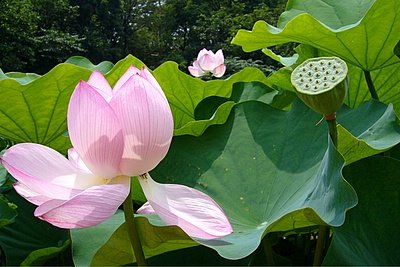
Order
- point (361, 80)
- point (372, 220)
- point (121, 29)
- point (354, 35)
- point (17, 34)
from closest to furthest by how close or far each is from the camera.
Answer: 1. point (372, 220)
2. point (354, 35)
3. point (361, 80)
4. point (17, 34)
5. point (121, 29)

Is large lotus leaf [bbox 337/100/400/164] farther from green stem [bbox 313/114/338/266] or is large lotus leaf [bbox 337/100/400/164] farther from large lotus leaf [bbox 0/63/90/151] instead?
large lotus leaf [bbox 0/63/90/151]

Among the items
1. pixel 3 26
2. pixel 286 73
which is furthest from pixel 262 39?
pixel 3 26

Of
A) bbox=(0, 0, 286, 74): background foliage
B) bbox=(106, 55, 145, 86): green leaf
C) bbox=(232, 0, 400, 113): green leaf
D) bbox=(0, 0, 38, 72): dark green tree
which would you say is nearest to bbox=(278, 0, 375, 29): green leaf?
bbox=(232, 0, 400, 113): green leaf

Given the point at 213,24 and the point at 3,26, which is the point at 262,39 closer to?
the point at 3,26

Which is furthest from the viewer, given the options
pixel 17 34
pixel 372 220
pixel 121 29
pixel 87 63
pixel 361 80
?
pixel 121 29

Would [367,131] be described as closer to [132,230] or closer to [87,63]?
[132,230]

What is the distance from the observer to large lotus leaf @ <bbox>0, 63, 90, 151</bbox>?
604 millimetres

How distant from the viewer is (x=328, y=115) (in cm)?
38

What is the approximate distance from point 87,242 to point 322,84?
0.21 m

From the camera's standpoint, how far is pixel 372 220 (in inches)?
16.3

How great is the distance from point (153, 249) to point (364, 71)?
0.38 m

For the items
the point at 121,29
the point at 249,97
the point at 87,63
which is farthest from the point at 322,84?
the point at 121,29

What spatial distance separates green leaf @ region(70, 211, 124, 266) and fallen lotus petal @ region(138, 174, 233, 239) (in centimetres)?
11

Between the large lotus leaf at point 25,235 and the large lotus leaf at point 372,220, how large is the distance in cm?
31
